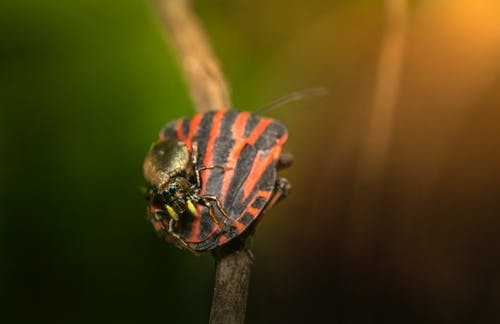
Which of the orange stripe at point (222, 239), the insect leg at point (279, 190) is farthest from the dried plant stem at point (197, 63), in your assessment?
the orange stripe at point (222, 239)

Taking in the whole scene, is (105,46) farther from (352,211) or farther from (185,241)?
(185,241)

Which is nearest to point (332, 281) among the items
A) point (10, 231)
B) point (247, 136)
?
point (247, 136)

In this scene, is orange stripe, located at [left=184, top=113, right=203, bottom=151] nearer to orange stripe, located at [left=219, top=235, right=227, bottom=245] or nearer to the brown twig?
the brown twig

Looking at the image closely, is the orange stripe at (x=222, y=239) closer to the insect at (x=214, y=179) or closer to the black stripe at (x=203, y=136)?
the insect at (x=214, y=179)

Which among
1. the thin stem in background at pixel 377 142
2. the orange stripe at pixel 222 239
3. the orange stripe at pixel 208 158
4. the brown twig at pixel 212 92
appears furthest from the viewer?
the thin stem in background at pixel 377 142

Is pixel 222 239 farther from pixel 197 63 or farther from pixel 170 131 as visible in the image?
pixel 197 63

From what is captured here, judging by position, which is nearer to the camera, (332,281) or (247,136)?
(247,136)
